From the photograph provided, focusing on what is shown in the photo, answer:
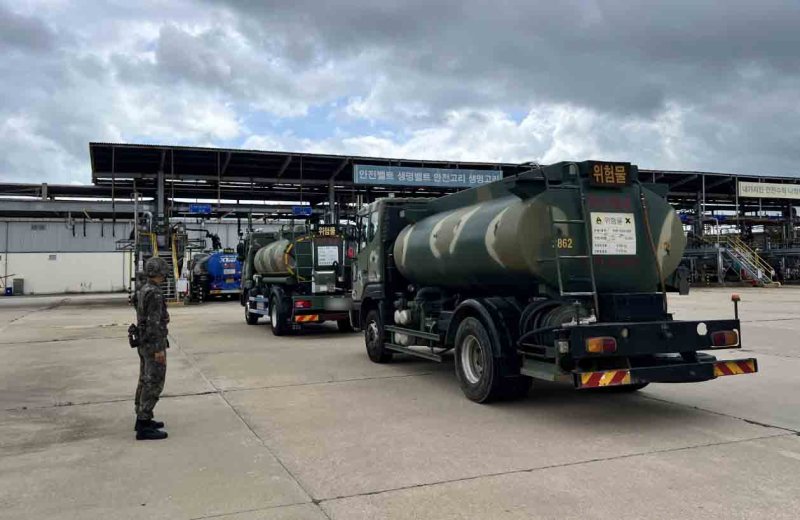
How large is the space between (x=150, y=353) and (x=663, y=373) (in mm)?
5220

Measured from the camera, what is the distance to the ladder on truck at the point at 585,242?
6.81 meters

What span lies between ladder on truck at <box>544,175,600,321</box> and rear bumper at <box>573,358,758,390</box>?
2.66ft

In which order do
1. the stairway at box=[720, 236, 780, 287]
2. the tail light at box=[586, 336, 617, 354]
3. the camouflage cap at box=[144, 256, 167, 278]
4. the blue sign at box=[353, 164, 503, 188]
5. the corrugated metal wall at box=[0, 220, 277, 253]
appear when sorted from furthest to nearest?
the corrugated metal wall at box=[0, 220, 277, 253] < the stairway at box=[720, 236, 780, 287] < the blue sign at box=[353, 164, 503, 188] < the camouflage cap at box=[144, 256, 167, 278] < the tail light at box=[586, 336, 617, 354]

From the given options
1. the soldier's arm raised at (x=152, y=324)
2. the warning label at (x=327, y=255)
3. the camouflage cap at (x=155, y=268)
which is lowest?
the soldier's arm raised at (x=152, y=324)

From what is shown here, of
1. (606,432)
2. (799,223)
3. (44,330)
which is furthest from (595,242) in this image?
(799,223)

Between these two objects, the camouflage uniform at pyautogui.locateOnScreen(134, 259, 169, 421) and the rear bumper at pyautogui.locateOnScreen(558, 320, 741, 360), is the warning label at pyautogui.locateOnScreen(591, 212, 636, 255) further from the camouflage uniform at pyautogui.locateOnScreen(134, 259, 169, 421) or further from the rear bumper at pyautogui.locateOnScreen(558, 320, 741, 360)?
the camouflage uniform at pyautogui.locateOnScreen(134, 259, 169, 421)

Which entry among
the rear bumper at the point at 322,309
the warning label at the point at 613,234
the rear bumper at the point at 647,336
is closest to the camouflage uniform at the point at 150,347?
the rear bumper at the point at 647,336

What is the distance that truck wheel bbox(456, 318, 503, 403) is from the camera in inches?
289

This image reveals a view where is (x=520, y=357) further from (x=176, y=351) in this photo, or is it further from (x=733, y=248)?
(x=733, y=248)

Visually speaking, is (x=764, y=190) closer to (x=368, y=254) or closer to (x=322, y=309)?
(x=322, y=309)

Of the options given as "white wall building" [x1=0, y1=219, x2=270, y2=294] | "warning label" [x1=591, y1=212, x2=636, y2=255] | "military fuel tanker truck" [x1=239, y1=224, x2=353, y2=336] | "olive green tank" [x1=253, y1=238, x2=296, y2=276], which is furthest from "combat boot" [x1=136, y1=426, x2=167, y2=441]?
"white wall building" [x1=0, y1=219, x2=270, y2=294]

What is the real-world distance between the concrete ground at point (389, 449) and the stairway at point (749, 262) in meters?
33.3

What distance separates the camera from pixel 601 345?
627cm

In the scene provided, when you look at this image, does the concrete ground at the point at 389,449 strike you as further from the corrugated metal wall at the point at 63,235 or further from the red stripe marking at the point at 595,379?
the corrugated metal wall at the point at 63,235
